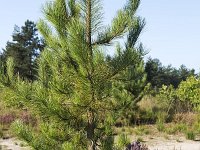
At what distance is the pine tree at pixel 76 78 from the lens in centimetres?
520

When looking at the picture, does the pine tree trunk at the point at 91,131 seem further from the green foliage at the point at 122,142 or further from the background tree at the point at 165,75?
the background tree at the point at 165,75

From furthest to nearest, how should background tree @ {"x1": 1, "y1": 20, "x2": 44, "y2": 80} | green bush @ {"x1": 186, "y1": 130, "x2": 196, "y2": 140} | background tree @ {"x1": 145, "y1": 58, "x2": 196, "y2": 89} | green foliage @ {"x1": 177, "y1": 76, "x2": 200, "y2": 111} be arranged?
background tree @ {"x1": 145, "y1": 58, "x2": 196, "y2": 89} < background tree @ {"x1": 1, "y1": 20, "x2": 44, "y2": 80} < green foliage @ {"x1": 177, "y1": 76, "x2": 200, "y2": 111} < green bush @ {"x1": 186, "y1": 130, "x2": 196, "y2": 140}

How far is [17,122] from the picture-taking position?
5.66 metres

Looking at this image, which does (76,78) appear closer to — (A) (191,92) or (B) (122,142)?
(B) (122,142)

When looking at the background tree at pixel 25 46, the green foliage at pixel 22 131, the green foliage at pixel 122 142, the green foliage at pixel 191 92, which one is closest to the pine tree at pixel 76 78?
the green foliage at pixel 22 131

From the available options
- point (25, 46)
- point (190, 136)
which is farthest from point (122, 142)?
point (25, 46)

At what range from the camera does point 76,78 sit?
5.24 meters

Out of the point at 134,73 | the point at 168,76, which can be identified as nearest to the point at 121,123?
the point at 134,73

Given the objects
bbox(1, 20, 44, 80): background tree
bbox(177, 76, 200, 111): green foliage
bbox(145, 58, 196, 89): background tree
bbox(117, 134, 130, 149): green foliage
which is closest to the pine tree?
bbox(117, 134, 130, 149): green foliage

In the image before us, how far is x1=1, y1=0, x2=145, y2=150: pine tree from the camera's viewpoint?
5195 mm

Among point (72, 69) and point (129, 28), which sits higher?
point (129, 28)

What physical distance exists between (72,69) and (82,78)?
8.4 inches

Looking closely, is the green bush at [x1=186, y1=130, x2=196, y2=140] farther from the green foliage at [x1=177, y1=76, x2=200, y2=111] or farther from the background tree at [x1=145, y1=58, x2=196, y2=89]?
the background tree at [x1=145, y1=58, x2=196, y2=89]

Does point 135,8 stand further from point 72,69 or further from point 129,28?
point 72,69
